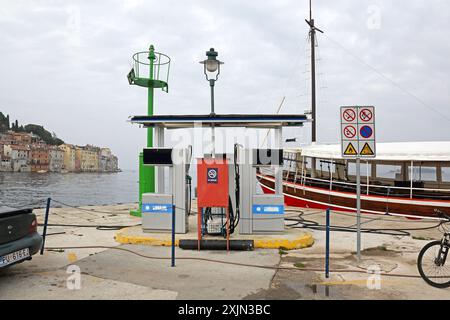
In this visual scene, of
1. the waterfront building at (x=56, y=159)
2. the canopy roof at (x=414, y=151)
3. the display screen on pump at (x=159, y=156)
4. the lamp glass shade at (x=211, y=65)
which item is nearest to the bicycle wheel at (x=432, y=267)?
the display screen on pump at (x=159, y=156)

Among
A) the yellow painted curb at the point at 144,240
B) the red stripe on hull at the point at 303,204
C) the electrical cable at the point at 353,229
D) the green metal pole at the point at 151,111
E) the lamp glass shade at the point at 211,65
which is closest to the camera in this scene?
the yellow painted curb at the point at 144,240

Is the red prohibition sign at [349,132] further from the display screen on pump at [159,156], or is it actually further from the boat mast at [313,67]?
the boat mast at [313,67]

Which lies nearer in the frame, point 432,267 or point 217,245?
point 432,267

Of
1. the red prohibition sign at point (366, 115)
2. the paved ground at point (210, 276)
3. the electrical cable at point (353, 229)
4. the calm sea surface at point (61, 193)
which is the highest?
the red prohibition sign at point (366, 115)

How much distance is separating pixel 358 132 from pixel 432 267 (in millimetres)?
2833

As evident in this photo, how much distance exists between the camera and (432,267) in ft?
18.6

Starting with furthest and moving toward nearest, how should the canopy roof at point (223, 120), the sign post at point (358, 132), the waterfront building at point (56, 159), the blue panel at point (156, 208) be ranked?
the waterfront building at point (56, 159) → the canopy roof at point (223, 120) → the blue panel at point (156, 208) → the sign post at point (358, 132)

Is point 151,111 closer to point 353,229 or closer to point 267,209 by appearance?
point 267,209

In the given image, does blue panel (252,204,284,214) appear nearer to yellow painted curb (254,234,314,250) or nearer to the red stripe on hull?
yellow painted curb (254,234,314,250)

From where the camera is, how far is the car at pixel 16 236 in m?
5.16

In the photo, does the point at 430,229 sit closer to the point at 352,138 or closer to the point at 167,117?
the point at 352,138

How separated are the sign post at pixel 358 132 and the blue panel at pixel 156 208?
4.45 meters

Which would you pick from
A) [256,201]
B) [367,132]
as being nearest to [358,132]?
[367,132]
